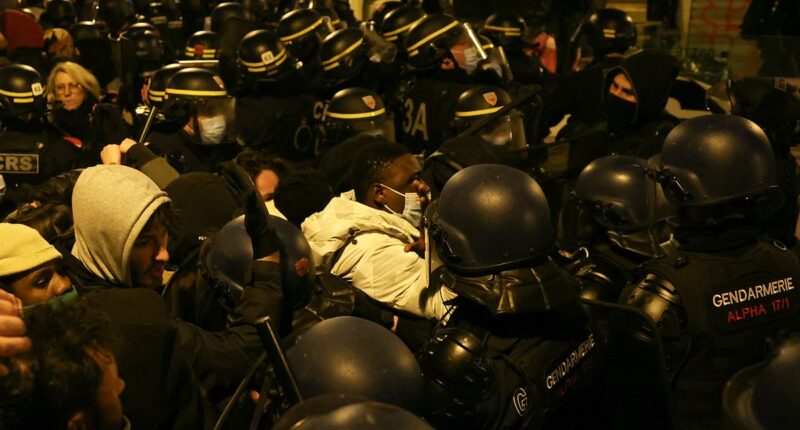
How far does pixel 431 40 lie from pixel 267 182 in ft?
10.3

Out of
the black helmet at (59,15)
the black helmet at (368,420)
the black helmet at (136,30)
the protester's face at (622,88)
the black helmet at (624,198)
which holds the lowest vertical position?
the black helmet at (59,15)

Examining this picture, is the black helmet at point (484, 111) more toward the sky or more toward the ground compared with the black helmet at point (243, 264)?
more toward the ground

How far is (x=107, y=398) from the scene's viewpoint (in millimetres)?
2080

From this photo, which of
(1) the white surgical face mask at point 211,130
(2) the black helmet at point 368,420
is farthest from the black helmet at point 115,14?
(2) the black helmet at point 368,420

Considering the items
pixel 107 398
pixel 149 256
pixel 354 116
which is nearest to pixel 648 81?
pixel 354 116

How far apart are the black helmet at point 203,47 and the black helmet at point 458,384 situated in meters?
8.12

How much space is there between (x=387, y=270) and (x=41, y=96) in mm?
3967

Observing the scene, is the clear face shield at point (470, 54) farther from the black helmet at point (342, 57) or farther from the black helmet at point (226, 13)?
the black helmet at point (226, 13)

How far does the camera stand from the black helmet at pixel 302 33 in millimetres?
8977

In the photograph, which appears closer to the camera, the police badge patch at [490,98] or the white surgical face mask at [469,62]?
the police badge patch at [490,98]

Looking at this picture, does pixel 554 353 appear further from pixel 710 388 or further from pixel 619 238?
pixel 619 238

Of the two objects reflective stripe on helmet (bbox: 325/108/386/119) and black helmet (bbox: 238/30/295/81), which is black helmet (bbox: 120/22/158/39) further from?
reflective stripe on helmet (bbox: 325/108/386/119)

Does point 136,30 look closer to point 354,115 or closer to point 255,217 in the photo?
point 354,115

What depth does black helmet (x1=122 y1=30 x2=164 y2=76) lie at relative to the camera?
1029 centimetres
